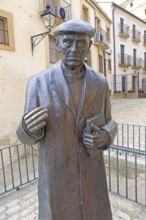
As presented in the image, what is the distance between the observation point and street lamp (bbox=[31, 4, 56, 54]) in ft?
18.4

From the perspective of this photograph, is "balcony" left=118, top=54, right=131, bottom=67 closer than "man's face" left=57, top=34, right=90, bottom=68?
No

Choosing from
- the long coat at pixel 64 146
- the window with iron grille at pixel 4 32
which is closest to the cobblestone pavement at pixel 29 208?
the long coat at pixel 64 146

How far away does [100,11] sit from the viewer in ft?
44.5

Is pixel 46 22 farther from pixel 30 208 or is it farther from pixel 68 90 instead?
pixel 68 90

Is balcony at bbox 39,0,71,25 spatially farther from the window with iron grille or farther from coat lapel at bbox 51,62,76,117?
coat lapel at bbox 51,62,76,117

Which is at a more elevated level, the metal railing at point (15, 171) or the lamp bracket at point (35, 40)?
the lamp bracket at point (35, 40)

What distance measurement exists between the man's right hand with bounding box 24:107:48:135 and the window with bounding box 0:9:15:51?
4.64 meters

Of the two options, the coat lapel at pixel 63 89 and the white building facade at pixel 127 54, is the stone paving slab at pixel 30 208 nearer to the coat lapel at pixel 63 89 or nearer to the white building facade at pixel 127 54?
the coat lapel at pixel 63 89

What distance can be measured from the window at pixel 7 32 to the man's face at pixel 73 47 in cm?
457

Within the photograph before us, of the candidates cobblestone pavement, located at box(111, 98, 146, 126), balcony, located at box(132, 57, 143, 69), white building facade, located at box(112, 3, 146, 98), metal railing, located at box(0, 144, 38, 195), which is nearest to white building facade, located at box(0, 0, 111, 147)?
metal railing, located at box(0, 144, 38, 195)

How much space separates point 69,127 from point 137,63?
78.6 ft

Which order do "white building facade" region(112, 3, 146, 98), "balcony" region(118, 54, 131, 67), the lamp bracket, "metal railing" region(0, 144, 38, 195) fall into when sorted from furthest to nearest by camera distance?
"balcony" region(118, 54, 131, 67)
"white building facade" region(112, 3, 146, 98)
the lamp bracket
"metal railing" region(0, 144, 38, 195)

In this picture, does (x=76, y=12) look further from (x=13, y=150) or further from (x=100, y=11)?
(x=13, y=150)

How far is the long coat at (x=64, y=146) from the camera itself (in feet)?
4.10
